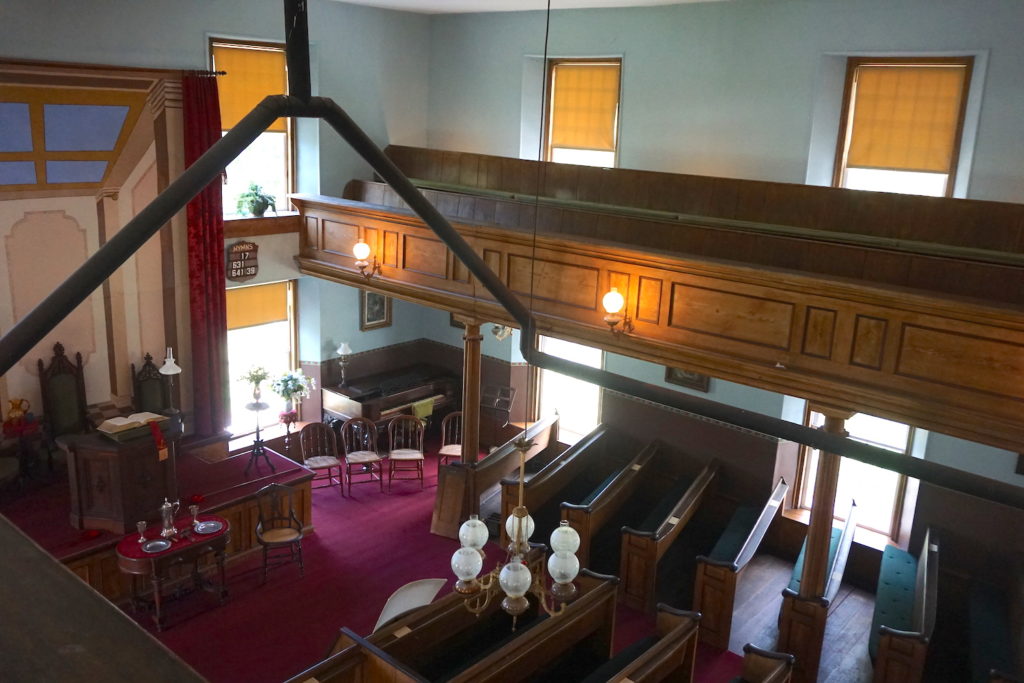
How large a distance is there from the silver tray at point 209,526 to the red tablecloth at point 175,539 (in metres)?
0.03

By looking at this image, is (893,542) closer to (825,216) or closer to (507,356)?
(825,216)

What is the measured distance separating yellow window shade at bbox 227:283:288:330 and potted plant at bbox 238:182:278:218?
103 cm

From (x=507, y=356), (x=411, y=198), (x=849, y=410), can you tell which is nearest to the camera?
(x=411, y=198)

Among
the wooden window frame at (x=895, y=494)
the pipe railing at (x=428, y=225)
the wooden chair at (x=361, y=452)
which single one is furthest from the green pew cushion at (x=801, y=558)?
the pipe railing at (x=428, y=225)

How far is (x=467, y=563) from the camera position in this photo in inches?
202

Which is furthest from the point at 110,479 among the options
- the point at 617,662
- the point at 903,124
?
the point at 903,124

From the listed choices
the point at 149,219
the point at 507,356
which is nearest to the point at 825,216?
the point at 507,356

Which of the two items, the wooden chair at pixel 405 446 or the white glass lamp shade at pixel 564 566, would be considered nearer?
the white glass lamp shade at pixel 564 566

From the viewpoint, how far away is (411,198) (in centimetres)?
201

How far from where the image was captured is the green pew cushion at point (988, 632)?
7547 mm

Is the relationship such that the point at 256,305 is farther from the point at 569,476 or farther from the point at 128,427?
the point at 569,476

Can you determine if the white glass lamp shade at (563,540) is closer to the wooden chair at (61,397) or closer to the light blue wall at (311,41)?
the wooden chair at (61,397)

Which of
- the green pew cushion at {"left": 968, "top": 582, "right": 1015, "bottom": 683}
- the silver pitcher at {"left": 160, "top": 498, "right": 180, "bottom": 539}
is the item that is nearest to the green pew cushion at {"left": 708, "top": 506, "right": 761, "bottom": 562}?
the green pew cushion at {"left": 968, "top": 582, "right": 1015, "bottom": 683}

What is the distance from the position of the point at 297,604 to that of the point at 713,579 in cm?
410
